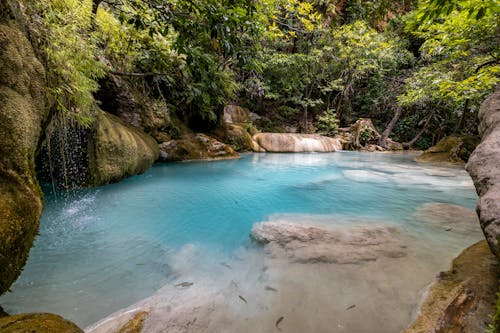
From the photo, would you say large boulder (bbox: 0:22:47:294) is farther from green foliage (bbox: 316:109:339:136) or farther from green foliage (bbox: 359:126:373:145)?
green foliage (bbox: 359:126:373:145)

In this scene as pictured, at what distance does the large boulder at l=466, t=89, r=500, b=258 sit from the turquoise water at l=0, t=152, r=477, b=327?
84 centimetres

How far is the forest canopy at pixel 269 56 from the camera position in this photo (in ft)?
7.41

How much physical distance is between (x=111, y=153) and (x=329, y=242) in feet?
15.2

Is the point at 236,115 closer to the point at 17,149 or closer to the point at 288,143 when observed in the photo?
the point at 288,143

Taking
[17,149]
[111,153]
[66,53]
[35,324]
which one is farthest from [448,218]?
[111,153]

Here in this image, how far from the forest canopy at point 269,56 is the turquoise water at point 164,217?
179 cm

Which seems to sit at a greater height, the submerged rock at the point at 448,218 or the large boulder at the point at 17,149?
the large boulder at the point at 17,149

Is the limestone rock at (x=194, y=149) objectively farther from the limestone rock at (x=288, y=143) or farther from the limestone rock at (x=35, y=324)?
the limestone rock at (x=35, y=324)

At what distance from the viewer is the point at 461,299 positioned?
1422 millimetres

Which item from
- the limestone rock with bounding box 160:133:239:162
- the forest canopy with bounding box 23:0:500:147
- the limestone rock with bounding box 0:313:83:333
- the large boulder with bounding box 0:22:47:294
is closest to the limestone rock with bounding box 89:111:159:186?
the forest canopy with bounding box 23:0:500:147

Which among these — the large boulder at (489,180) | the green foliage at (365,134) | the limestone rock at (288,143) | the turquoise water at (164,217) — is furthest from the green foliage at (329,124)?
the large boulder at (489,180)

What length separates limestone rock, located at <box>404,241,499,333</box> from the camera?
126 cm

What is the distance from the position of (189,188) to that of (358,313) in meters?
4.32

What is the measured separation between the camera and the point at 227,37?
2.08 m
